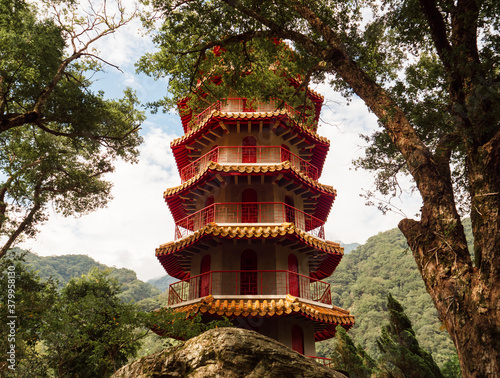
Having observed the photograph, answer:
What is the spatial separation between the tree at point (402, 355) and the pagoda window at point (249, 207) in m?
7.93

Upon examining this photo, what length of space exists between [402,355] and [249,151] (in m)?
10.2

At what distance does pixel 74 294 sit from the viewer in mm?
18469

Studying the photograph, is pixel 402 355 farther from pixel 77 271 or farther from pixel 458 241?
pixel 77 271

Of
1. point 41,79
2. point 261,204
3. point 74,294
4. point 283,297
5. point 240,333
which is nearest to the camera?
point 240,333

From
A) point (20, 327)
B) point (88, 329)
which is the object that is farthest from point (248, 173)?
point (20, 327)

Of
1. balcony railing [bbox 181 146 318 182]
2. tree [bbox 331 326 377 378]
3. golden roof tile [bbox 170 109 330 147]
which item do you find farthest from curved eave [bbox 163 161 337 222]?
tree [bbox 331 326 377 378]

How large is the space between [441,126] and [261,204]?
6880 millimetres

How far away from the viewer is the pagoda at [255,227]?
12.0 m

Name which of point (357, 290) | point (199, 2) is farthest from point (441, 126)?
point (357, 290)

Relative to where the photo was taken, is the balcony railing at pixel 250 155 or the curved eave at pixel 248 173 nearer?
the curved eave at pixel 248 173

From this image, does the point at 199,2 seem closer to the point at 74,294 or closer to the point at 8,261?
the point at 8,261

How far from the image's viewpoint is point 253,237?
12273 mm

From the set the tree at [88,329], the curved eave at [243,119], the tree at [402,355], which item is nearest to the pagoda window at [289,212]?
the curved eave at [243,119]

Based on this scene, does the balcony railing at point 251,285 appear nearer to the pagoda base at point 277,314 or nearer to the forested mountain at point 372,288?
the pagoda base at point 277,314
